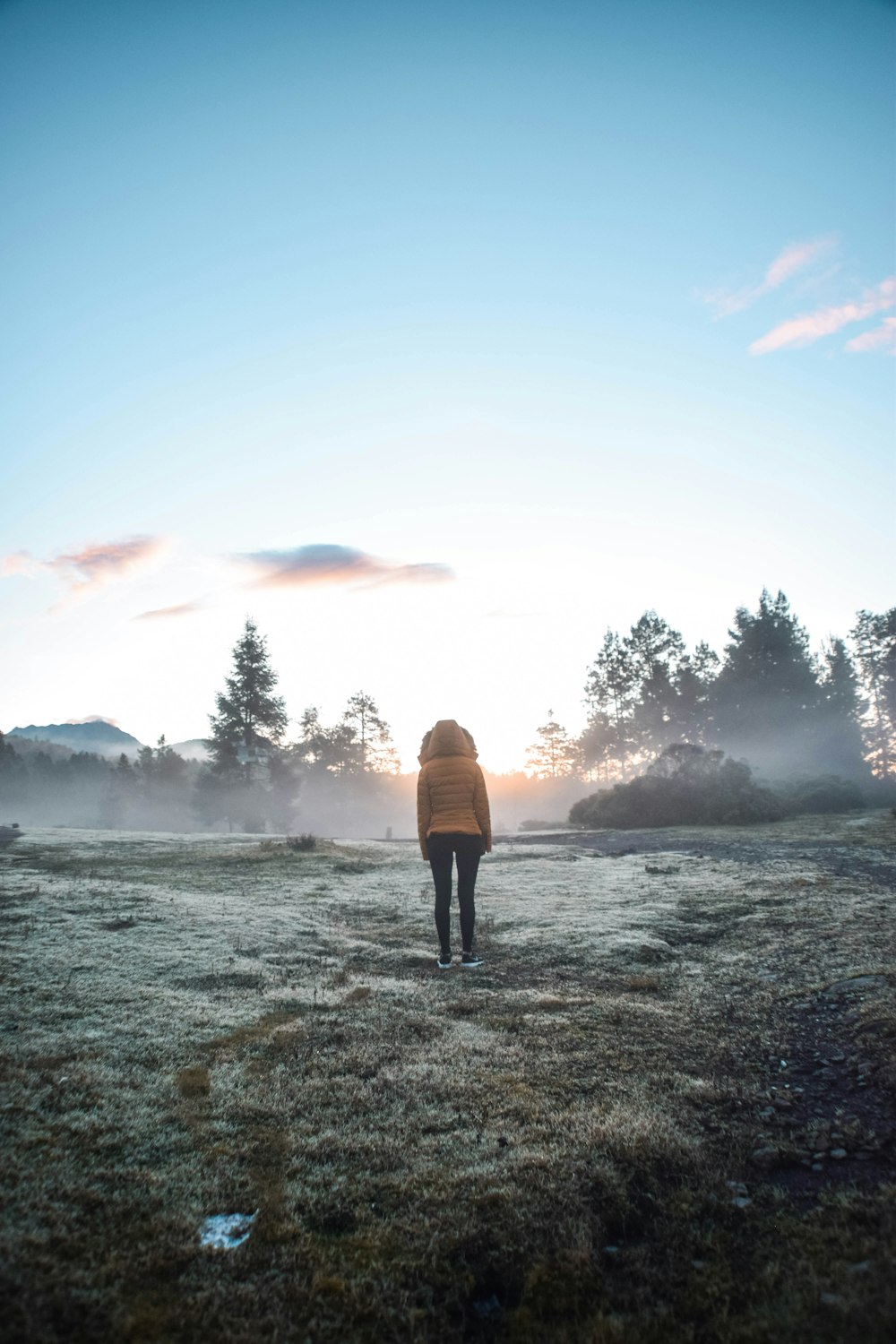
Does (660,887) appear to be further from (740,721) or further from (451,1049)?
(740,721)

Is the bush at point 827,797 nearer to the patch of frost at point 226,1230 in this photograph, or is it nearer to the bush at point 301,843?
the bush at point 301,843

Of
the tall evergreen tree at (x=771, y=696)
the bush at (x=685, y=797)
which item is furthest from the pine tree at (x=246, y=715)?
the tall evergreen tree at (x=771, y=696)

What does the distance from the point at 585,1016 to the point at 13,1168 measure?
4518 mm

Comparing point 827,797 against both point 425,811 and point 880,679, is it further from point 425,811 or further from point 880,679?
point 880,679

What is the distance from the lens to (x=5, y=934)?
26.3 ft

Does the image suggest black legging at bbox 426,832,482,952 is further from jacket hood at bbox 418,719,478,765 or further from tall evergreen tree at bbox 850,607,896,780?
tall evergreen tree at bbox 850,607,896,780

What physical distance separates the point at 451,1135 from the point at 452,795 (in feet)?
16.5

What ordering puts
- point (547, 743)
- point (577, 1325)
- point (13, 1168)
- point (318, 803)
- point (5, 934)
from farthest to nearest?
point (547, 743), point (318, 803), point (5, 934), point (13, 1168), point (577, 1325)

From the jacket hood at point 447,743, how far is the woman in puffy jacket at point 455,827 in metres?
0.02

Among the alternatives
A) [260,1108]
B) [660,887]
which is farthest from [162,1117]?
[660,887]

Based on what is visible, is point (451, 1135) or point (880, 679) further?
point (880, 679)

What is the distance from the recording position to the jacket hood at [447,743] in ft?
29.9

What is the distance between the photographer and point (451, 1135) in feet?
12.5

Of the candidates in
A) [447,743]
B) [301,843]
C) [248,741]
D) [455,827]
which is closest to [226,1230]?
[455,827]
